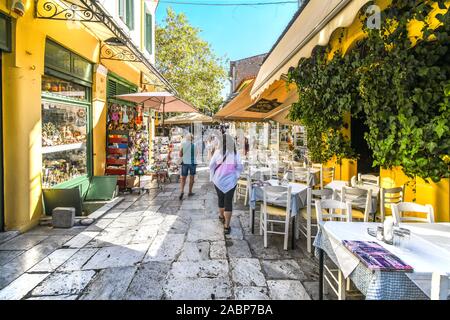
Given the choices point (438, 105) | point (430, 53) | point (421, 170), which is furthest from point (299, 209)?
point (430, 53)

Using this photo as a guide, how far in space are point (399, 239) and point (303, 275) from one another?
1.45m

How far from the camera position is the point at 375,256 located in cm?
221

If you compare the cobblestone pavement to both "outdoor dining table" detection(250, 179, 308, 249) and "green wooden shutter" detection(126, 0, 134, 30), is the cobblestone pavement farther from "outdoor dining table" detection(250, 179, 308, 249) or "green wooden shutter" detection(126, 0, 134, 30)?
"green wooden shutter" detection(126, 0, 134, 30)

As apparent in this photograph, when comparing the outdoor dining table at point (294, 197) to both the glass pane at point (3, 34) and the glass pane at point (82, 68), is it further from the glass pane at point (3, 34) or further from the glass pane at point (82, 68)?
the glass pane at point (82, 68)

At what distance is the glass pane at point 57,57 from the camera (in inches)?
219

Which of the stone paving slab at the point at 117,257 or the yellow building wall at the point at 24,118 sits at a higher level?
the yellow building wall at the point at 24,118

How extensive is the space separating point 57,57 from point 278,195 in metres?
5.03

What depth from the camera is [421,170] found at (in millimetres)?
3527

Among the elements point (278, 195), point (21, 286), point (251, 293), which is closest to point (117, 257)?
point (21, 286)

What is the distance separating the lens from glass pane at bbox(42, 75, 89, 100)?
5.75 metres

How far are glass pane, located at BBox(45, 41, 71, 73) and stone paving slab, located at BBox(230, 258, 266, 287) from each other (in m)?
4.94

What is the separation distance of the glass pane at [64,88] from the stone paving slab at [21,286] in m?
3.60

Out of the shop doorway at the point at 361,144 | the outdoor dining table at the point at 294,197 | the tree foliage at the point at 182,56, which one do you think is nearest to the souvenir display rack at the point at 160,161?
the outdoor dining table at the point at 294,197

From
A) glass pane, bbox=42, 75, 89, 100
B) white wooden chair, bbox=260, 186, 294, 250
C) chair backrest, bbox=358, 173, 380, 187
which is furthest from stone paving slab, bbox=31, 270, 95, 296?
chair backrest, bbox=358, 173, 380, 187
